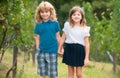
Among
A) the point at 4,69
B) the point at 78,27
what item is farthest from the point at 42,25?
the point at 4,69

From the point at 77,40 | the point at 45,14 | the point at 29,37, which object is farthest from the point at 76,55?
the point at 29,37

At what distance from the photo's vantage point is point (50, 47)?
6152mm

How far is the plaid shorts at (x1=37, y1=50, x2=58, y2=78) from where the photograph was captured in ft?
20.2

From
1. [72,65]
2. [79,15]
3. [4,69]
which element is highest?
[79,15]

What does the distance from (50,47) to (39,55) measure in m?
0.21

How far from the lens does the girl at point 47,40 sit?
616 centimetres

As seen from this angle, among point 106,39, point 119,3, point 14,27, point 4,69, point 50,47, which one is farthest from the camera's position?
point 106,39

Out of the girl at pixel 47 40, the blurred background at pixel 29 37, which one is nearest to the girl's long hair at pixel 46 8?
the girl at pixel 47 40

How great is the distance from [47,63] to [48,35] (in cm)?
42

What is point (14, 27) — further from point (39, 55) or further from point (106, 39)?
point (106, 39)

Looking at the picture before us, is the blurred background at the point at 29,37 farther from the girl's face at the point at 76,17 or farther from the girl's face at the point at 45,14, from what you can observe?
the girl's face at the point at 76,17

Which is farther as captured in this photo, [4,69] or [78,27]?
[4,69]

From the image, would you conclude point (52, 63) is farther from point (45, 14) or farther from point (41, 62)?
point (45, 14)

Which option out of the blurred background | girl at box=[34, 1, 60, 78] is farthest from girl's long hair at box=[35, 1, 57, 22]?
the blurred background
